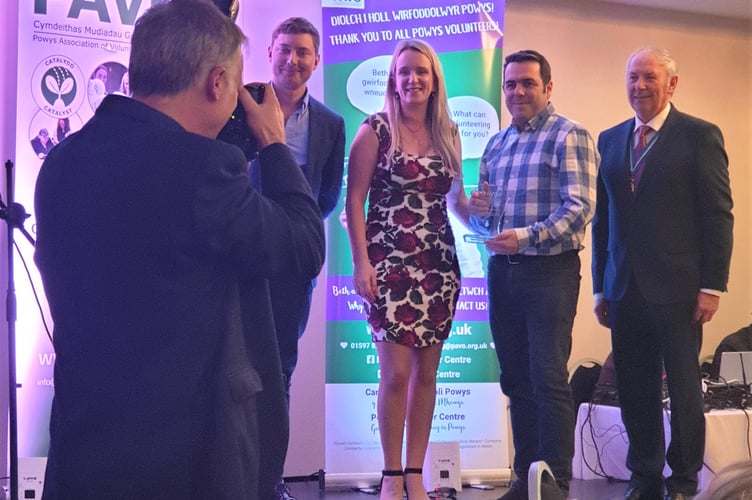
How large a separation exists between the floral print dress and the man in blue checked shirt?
23cm

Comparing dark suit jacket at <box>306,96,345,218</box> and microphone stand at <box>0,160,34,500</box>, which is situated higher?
dark suit jacket at <box>306,96,345,218</box>

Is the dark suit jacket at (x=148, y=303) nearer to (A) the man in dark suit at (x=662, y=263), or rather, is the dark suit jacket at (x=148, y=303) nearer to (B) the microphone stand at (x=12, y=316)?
(B) the microphone stand at (x=12, y=316)

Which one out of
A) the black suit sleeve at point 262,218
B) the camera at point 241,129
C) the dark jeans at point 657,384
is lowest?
the dark jeans at point 657,384

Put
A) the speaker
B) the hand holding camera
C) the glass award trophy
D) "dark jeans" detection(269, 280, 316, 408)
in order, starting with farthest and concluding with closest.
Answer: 1. the speaker
2. the glass award trophy
3. "dark jeans" detection(269, 280, 316, 408)
4. the hand holding camera

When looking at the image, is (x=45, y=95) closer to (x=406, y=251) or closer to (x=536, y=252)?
(x=406, y=251)

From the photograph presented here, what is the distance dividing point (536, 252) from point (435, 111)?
651mm

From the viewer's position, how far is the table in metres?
4.21

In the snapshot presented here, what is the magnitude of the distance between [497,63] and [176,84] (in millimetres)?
3184

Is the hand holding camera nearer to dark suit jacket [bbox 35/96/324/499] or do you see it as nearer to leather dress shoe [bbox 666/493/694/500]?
dark suit jacket [bbox 35/96/324/499]

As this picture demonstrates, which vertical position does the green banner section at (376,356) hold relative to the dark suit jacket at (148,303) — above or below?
below

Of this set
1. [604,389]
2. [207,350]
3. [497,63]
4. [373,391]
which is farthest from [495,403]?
[207,350]

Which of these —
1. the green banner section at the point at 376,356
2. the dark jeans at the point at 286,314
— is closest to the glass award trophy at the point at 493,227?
the dark jeans at the point at 286,314

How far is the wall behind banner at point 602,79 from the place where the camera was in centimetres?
493

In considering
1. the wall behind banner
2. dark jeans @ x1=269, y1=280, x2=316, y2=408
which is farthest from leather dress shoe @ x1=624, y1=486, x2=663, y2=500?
the wall behind banner
